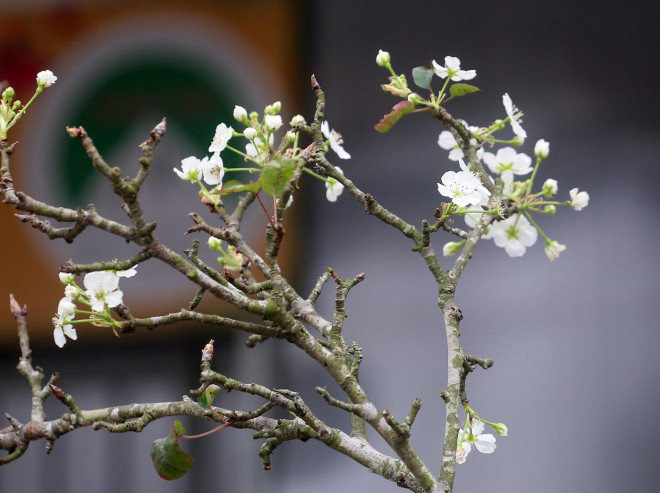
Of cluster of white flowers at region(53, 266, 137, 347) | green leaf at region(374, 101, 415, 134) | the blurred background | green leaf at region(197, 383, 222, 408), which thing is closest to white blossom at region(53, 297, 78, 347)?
cluster of white flowers at region(53, 266, 137, 347)

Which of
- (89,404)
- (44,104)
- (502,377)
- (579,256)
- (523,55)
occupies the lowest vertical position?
(89,404)

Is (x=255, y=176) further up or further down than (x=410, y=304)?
further up

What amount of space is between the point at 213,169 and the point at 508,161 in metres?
0.33

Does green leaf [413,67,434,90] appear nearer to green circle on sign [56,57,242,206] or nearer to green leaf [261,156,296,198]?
green leaf [261,156,296,198]

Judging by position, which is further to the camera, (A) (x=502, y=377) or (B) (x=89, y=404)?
(B) (x=89, y=404)

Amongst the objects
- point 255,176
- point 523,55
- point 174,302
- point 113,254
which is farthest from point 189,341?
point 523,55

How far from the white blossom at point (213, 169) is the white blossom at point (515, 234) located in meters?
0.33

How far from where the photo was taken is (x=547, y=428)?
6.48 ft

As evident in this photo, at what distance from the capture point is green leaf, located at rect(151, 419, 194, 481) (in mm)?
568

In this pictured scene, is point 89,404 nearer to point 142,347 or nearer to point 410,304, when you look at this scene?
point 142,347

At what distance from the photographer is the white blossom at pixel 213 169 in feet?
2.15

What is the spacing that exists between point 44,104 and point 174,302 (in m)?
0.71

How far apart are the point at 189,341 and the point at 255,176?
0.51m

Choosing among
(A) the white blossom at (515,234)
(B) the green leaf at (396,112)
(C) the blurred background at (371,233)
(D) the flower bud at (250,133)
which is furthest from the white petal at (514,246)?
(C) the blurred background at (371,233)
